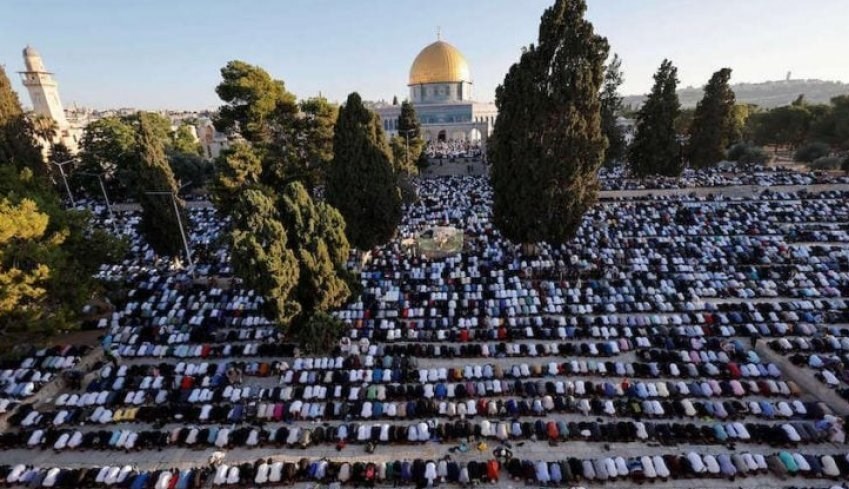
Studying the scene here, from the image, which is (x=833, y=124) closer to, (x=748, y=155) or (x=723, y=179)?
(x=748, y=155)

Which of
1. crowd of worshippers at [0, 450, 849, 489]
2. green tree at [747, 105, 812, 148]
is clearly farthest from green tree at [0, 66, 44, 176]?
green tree at [747, 105, 812, 148]

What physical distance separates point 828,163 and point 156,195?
212 feet

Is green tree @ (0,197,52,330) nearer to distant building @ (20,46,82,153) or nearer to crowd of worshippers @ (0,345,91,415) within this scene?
crowd of worshippers @ (0,345,91,415)

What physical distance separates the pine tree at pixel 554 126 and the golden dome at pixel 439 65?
159 feet

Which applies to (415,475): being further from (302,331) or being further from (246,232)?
(246,232)

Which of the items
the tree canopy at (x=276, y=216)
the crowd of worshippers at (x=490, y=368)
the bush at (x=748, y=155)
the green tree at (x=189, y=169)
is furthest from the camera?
the bush at (x=748, y=155)

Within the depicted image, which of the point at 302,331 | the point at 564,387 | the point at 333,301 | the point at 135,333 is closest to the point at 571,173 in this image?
the point at 564,387

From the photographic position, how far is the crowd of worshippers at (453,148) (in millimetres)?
68188

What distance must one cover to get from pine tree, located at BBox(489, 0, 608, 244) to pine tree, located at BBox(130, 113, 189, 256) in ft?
69.4

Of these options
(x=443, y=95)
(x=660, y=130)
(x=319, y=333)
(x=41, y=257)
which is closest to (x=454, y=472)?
(x=319, y=333)

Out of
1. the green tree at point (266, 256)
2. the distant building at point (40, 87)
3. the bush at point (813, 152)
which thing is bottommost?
the bush at point (813, 152)

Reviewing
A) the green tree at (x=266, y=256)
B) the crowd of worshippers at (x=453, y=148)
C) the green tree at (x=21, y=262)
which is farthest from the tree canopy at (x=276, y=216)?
the crowd of worshippers at (x=453, y=148)

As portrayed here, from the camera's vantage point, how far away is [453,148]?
255 feet

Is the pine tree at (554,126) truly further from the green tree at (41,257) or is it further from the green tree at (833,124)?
the green tree at (833,124)
